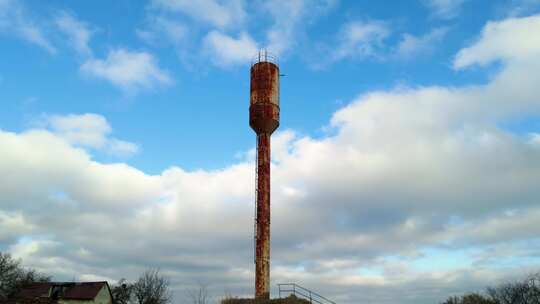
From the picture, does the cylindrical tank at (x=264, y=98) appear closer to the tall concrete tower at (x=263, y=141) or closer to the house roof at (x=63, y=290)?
the tall concrete tower at (x=263, y=141)

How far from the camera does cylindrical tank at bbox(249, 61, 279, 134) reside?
115ft

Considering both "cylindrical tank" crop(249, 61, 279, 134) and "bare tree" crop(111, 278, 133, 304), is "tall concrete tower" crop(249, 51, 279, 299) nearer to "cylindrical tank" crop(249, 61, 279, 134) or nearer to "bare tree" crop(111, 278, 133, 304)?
"cylindrical tank" crop(249, 61, 279, 134)

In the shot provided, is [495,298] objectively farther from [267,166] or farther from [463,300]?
[267,166]

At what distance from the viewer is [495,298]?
71.4m

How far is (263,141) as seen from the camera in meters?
35.1

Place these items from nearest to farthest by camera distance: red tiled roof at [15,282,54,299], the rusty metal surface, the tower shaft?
the tower shaft < the rusty metal surface < red tiled roof at [15,282,54,299]

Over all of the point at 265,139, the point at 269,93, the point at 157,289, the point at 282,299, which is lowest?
the point at 282,299

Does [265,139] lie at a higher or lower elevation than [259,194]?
higher

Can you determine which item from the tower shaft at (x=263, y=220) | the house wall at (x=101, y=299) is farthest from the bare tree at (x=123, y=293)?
the tower shaft at (x=263, y=220)

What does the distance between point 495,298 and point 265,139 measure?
181 feet

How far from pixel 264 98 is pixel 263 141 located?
3.28m

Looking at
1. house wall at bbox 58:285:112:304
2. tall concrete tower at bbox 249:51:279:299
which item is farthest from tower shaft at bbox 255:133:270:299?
house wall at bbox 58:285:112:304

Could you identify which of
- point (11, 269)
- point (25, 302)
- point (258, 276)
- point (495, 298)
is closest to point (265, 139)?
point (258, 276)

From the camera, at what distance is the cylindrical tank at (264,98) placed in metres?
35.0
